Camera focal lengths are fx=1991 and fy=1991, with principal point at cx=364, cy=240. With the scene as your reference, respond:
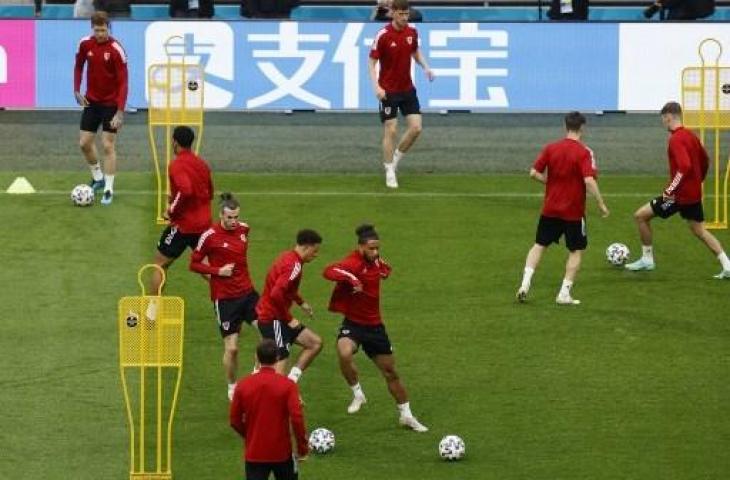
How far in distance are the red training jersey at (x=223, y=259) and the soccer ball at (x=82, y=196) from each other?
8.22 m

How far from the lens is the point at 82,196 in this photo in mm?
28344

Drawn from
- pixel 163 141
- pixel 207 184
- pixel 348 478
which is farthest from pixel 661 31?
pixel 348 478

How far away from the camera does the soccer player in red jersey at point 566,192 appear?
23.4 m

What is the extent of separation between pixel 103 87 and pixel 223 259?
8.37 metres

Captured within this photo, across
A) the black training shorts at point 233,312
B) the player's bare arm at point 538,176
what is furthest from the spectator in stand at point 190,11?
the black training shorts at point 233,312

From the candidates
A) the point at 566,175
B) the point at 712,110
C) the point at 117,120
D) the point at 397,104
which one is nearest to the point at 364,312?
the point at 566,175

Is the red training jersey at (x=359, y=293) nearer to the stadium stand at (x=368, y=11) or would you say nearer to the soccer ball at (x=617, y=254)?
the soccer ball at (x=617, y=254)

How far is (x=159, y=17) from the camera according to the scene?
36.7 meters

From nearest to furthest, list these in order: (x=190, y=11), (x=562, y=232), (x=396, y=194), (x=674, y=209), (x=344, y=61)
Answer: (x=562, y=232), (x=674, y=209), (x=396, y=194), (x=344, y=61), (x=190, y=11)

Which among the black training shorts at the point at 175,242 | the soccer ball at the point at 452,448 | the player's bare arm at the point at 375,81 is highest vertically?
the player's bare arm at the point at 375,81

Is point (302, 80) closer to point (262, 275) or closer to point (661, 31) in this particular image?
point (661, 31)

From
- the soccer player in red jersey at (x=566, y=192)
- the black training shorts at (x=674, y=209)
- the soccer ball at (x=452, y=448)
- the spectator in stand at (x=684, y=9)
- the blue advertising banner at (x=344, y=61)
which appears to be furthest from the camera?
the spectator in stand at (x=684, y=9)

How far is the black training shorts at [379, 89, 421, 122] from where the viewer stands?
95.6 ft

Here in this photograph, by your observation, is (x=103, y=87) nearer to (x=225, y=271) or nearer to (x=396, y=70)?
(x=396, y=70)
